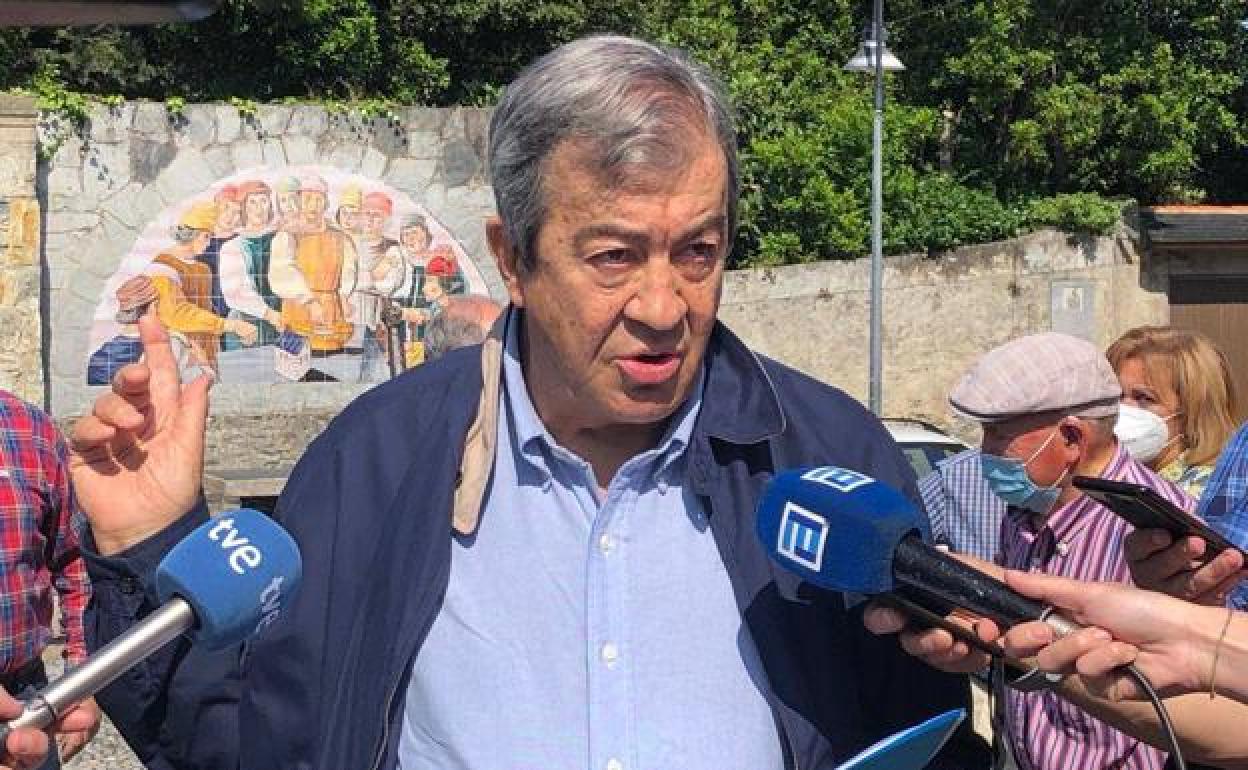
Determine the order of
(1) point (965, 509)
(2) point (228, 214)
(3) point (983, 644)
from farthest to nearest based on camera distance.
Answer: (2) point (228, 214)
(1) point (965, 509)
(3) point (983, 644)

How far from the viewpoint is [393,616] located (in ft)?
8.01

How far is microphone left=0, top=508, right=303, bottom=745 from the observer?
190 centimetres

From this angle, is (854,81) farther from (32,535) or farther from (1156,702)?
(1156,702)

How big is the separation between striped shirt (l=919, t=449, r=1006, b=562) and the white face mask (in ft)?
1.53

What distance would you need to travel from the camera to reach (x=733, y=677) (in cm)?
248

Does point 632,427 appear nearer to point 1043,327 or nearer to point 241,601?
point 241,601

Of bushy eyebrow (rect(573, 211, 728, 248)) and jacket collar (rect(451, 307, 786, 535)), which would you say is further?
jacket collar (rect(451, 307, 786, 535))

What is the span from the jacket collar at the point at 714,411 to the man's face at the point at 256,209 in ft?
45.9

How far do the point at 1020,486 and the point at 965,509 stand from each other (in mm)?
994

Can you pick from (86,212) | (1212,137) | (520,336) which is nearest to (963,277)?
(1212,137)

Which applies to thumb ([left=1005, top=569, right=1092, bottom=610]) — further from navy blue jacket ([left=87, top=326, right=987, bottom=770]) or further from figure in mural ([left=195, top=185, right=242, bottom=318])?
figure in mural ([left=195, top=185, right=242, bottom=318])

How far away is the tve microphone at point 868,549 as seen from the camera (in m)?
2.10

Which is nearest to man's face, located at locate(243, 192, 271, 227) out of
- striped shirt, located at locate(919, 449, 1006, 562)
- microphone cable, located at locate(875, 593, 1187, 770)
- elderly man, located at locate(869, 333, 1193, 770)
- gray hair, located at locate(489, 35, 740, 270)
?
striped shirt, located at locate(919, 449, 1006, 562)

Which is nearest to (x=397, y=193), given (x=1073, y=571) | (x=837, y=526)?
(x=1073, y=571)
